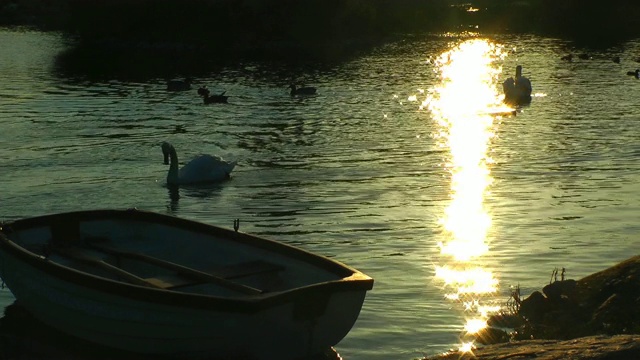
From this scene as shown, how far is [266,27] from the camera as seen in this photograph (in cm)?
8456

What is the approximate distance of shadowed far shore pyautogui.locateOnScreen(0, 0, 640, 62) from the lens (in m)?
79.7

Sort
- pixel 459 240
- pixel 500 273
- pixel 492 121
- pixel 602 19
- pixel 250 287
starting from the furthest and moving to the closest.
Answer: pixel 602 19 → pixel 492 121 → pixel 459 240 → pixel 500 273 → pixel 250 287

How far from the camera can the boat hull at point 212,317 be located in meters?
12.0

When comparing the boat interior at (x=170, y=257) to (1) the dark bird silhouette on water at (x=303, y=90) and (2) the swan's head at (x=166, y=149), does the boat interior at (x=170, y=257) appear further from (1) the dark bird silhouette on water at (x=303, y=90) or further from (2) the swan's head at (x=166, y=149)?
(1) the dark bird silhouette on water at (x=303, y=90)

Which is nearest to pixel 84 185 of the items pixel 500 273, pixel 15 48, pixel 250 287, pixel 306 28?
pixel 500 273

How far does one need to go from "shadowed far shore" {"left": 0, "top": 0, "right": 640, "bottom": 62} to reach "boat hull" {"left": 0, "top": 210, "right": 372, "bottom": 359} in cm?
5603

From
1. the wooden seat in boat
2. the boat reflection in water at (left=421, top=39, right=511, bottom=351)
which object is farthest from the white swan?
the wooden seat in boat

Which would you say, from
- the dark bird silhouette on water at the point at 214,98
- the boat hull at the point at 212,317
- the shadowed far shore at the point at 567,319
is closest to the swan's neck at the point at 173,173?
the boat hull at the point at 212,317

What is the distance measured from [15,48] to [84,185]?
51.6 metres

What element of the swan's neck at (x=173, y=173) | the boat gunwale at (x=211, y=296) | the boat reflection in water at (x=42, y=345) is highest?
the boat gunwale at (x=211, y=296)

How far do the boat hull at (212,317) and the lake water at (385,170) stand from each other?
4.80 ft

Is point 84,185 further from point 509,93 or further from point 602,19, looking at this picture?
point 602,19

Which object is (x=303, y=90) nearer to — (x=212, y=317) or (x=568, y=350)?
(x=212, y=317)

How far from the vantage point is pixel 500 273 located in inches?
703
